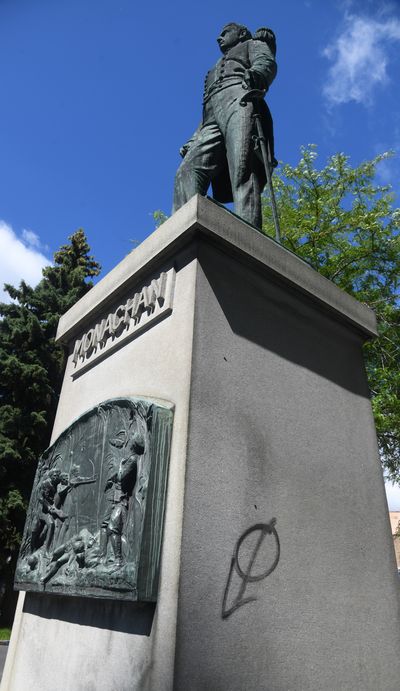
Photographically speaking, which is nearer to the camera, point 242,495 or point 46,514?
point 242,495

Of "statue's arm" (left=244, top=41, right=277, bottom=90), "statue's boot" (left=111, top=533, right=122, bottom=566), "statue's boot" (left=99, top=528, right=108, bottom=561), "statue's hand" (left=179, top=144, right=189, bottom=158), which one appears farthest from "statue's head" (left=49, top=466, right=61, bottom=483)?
"statue's arm" (left=244, top=41, right=277, bottom=90)

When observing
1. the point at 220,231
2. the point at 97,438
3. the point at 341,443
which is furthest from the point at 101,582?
the point at 220,231

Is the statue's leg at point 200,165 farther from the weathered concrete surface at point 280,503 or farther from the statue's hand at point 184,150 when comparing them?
the weathered concrete surface at point 280,503

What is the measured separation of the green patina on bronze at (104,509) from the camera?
8.73 ft

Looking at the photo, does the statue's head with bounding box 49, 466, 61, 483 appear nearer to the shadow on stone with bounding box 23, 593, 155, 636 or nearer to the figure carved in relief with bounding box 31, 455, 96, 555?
the figure carved in relief with bounding box 31, 455, 96, 555

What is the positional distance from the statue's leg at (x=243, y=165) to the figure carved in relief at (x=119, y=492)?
2.28 meters

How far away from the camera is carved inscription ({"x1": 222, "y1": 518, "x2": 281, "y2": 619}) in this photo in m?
2.63

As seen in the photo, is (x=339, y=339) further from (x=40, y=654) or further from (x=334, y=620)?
(x=40, y=654)

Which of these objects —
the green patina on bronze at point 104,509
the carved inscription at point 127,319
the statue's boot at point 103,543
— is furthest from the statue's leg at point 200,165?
the statue's boot at point 103,543

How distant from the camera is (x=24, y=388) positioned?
Result: 1908 centimetres

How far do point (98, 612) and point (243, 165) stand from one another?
354cm

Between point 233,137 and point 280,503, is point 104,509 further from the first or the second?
point 233,137

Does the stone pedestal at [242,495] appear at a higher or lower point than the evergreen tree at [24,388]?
lower

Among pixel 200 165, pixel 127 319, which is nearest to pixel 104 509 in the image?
pixel 127 319
